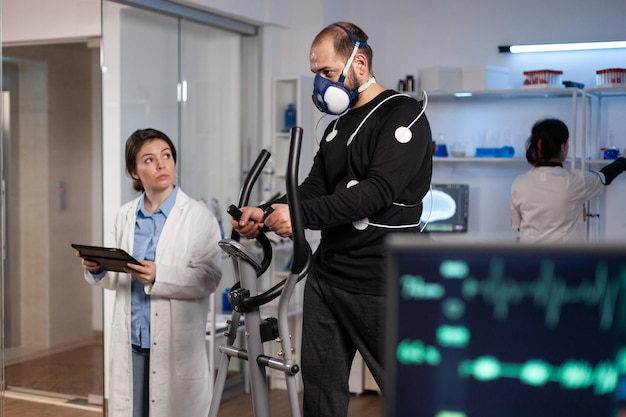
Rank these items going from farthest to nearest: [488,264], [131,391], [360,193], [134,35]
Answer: [134,35] < [131,391] < [360,193] < [488,264]

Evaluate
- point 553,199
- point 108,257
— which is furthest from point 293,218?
point 553,199

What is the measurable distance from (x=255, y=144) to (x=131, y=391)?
264 centimetres

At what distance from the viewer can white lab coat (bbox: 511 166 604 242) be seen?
410 cm

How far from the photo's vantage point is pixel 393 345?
2.43 feet

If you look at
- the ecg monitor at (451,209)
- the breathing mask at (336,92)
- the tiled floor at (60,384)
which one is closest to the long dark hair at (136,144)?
the breathing mask at (336,92)

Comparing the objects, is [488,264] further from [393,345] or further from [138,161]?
[138,161]

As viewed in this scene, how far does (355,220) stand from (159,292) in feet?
3.08

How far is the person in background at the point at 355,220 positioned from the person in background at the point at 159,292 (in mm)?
675

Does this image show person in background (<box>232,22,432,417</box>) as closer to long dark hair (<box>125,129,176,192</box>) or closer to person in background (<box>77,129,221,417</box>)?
person in background (<box>77,129,221,417</box>)

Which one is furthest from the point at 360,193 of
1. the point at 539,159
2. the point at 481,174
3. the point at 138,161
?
the point at 481,174

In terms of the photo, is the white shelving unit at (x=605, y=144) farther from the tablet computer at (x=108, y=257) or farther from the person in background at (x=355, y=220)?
the tablet computer at (x=108, y=257)

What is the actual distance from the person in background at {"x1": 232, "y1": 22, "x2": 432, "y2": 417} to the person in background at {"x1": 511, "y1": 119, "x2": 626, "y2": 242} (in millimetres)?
2150

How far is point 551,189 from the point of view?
410cm

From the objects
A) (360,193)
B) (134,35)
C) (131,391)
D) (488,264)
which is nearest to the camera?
(488,264)
